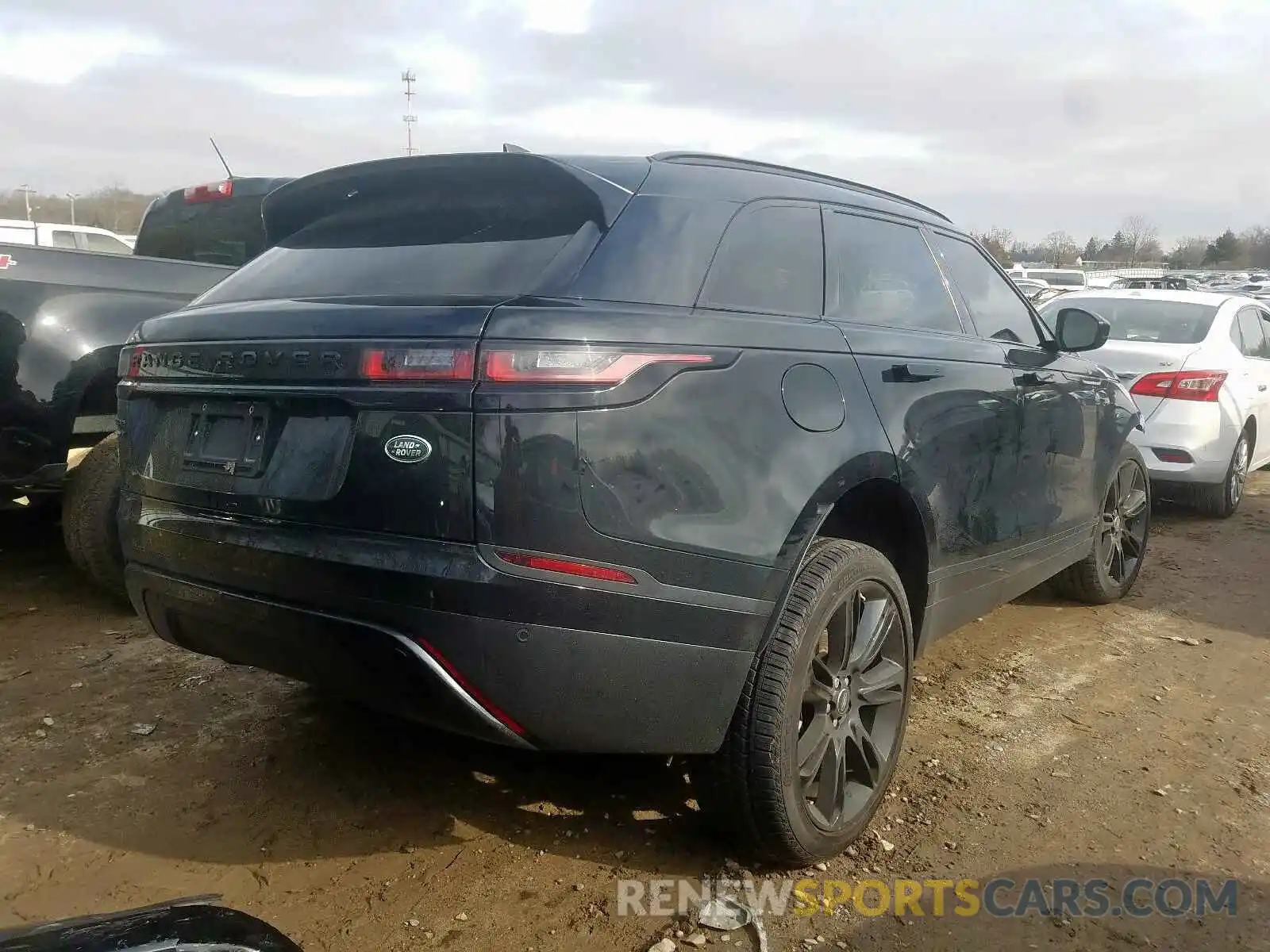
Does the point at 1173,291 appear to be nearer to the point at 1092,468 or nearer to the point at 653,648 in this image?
the point at 1092,468

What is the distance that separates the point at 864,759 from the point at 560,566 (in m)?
1.23

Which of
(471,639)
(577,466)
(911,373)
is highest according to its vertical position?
(911,373)

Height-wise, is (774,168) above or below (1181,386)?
above

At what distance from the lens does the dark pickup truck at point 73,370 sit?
4.03 meters

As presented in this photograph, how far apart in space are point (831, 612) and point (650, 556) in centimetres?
67

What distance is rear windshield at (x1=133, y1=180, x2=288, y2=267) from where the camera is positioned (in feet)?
19.9

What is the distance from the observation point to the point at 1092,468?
174 inches

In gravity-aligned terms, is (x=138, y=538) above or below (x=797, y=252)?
below

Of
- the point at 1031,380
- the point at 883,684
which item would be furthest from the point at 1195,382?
the point at 883,684

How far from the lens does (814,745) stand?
2.62 metres

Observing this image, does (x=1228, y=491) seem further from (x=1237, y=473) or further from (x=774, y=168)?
(x=774, y=168)

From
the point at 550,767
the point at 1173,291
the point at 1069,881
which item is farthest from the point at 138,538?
the point at 1173,291

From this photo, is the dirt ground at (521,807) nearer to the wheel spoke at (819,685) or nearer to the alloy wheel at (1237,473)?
the wheel spoke at (819,685)

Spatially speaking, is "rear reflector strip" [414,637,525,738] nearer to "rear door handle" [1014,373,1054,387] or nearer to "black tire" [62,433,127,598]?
"rear door handle" [1014,373,1054,387]
